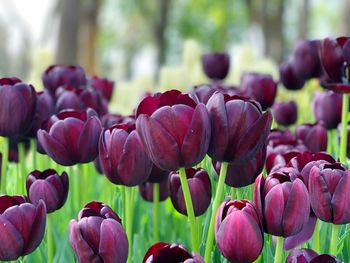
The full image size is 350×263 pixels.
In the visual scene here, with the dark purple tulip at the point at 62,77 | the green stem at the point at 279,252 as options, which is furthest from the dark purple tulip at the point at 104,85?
the green stem at the point at 279,252

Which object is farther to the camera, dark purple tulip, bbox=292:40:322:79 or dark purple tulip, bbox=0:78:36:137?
dark purple tulip, bbox=292:40:322:79

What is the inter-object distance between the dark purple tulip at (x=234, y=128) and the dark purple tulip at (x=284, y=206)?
0.08 meters

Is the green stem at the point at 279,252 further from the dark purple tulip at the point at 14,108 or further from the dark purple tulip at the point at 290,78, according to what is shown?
the dark purple tulip at the point at 290,78

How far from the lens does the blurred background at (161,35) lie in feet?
→ 15.6

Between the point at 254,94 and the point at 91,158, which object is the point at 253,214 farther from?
the point at 254,94

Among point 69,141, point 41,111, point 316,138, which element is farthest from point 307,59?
point 69,141

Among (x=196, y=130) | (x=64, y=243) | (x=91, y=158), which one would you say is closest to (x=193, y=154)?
(x=196, y=130)

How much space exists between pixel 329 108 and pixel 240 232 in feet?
2.80

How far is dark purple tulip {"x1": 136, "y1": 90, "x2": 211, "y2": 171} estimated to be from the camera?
79 cm

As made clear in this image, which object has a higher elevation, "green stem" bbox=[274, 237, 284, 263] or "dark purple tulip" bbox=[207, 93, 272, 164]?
"dark purple tulip" bbox=[207, 93, 272, 164]

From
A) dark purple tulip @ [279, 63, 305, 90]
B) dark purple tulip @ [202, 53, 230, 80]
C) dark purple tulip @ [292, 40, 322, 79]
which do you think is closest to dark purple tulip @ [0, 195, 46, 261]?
dark purple tulip @ [292, 40, 322, 79]

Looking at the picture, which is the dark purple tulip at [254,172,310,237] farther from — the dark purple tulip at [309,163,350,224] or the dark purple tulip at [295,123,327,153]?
the dark purple tulip at [295,123,327,153]

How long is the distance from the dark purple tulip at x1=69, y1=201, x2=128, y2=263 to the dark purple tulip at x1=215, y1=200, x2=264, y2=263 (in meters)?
0.12

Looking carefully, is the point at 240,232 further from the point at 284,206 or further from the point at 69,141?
the point at 69,141
